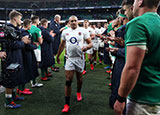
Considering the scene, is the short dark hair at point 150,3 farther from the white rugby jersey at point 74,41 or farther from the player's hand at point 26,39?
the player's hand at point 26,39

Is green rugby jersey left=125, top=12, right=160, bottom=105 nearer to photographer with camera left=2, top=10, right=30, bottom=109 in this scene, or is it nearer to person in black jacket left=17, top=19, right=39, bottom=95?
photographer with camera left=2, top=10, right=30, bottom=109

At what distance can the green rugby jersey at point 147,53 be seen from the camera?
108 cm

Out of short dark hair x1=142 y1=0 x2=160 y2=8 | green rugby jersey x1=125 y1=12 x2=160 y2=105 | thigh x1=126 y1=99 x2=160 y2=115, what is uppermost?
short dark hair x1=142 y1=0 x2=160 y2=8

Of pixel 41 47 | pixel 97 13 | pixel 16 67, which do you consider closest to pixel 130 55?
pixel 16 67

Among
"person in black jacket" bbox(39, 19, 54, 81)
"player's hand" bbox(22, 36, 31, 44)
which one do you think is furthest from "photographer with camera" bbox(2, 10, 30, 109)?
"person in black jacket" bbox(39, 19, 54, 81)

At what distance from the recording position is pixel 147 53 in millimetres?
1143

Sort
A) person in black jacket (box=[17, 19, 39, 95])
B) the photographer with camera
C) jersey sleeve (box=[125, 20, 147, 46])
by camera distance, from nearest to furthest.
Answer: jersey sleeve (box=[125, 20, 147, 46]) → the photographer with camera → person in black jacket (box=[17, 19, 39, 95])

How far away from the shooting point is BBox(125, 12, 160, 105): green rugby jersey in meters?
1.08

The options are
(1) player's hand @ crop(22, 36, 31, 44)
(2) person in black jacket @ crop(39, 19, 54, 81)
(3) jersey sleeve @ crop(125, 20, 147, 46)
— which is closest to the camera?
(3) jersey sleeve @ crop(125, 20, 147, 46)

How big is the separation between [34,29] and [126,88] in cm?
418

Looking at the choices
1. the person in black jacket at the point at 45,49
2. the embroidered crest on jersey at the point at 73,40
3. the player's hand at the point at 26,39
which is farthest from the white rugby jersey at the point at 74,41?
the person in black jacket at the point at 45,49

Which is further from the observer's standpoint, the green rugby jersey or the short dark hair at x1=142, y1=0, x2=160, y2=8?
the short dark hair at x1=142, y1=0, x2=160, y2=8

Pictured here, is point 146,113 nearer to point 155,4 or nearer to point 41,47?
point 155,4

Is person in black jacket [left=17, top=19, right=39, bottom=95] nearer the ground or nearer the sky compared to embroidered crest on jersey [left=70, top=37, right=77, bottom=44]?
nearer the ground
